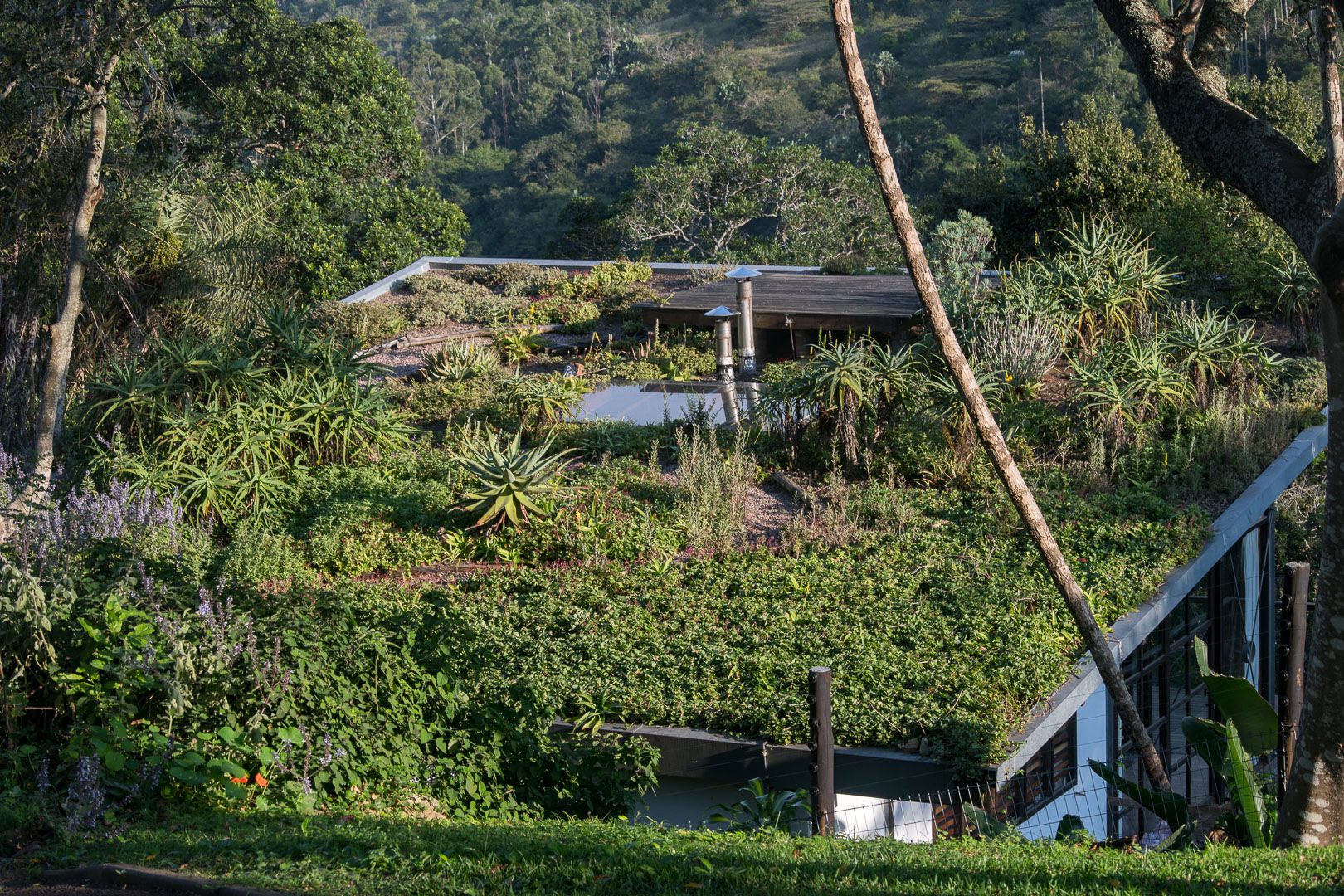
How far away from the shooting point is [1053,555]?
6406 millimetres

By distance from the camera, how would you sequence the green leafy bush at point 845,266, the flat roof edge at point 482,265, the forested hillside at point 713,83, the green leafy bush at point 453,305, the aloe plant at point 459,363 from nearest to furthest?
the aloe plant at point 459,363
the green leafy bush at point 453,305
the green leafy bush at point 845,266
the flat roof edge at point 482,265
the forested hillside at point 713,83

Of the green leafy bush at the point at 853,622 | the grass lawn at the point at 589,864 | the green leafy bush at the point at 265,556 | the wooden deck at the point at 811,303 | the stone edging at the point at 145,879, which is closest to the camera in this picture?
the stone edging at the point at 145,879

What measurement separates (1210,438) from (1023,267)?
3.28 meters

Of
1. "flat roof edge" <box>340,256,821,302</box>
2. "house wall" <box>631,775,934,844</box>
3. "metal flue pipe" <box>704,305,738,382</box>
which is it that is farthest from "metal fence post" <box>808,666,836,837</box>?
"flat roof edge" <box>340,256,821,302</box>

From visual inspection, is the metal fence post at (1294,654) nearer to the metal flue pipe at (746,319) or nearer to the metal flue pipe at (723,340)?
the metal flue pipe at (723,340)

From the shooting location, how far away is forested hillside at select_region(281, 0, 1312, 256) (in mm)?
46031

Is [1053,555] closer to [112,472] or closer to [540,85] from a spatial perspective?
[112,472]

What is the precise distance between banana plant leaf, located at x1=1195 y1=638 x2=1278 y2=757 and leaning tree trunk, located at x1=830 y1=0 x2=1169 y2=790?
1.41 feet

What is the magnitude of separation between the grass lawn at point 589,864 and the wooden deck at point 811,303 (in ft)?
31.3

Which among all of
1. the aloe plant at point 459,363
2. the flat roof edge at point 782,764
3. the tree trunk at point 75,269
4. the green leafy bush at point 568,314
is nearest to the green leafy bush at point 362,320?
the green leafy bush at point 568,314

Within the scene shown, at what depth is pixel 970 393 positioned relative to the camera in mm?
6387

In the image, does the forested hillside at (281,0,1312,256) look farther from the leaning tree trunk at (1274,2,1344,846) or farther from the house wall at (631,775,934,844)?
the leaning tree trunk at (1274,2,1344,846)

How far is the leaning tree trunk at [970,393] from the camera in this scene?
6176mm

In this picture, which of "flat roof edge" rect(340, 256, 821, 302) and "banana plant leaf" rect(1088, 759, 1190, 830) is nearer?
"banana plant leaf" rect(1088, 759, 1190, 830)
